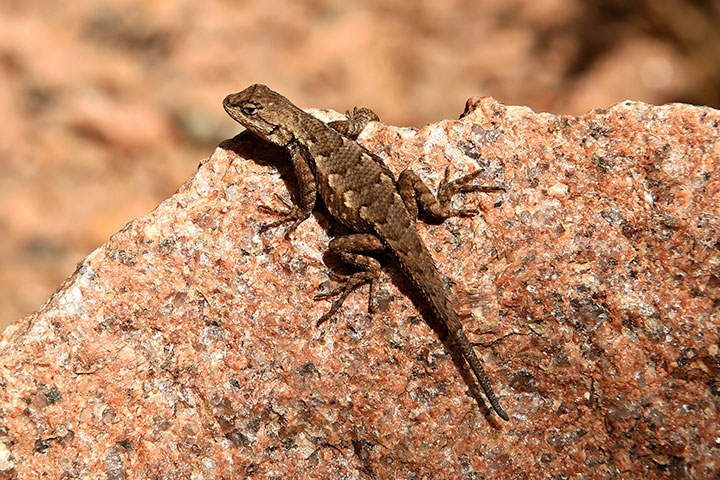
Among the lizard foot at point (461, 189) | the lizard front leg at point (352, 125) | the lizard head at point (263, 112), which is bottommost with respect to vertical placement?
the lizard foot at point (461, 189)

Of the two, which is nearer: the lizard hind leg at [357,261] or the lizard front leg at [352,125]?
the lizard hind leg at [357,261]

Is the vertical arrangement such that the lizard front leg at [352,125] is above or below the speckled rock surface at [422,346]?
above

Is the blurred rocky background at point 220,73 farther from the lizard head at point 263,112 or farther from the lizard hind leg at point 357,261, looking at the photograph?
the lizard hind leg at point 357,261

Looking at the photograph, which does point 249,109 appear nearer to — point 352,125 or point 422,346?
point 352,125

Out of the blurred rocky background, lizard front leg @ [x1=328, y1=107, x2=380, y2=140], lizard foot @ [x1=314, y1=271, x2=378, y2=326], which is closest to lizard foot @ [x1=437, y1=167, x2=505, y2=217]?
lizard foot @ [x1=314, y1=271, x2=378, y2=326]

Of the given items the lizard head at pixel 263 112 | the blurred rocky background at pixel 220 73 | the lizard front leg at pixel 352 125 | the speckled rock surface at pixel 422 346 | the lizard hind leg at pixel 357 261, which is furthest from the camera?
the blurred rocky background at pixel 220 73

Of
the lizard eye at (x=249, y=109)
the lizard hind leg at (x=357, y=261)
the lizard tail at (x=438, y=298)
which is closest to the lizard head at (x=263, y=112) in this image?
the lizard eye at (x=249, y=109)

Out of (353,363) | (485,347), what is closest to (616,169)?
(485,347)

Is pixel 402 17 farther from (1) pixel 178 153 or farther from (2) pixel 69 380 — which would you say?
(2) pixel 69 380
